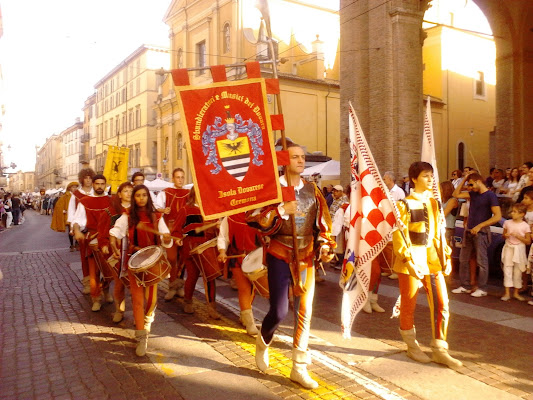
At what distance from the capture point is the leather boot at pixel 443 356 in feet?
15.8

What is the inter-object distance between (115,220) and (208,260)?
129 centimetres

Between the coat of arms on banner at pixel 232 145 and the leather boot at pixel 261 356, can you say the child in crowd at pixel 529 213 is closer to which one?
the leather boot at pixel 261 356

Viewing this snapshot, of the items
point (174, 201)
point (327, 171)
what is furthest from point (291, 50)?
point (174, 201)

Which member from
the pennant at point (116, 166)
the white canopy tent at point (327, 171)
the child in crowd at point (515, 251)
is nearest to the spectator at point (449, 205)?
the child in crowd at point (515, 251)

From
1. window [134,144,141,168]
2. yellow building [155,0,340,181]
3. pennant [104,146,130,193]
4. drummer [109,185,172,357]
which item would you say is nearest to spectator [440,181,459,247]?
drummer [109,185,172,357]

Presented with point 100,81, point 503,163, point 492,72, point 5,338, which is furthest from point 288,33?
point 100,81

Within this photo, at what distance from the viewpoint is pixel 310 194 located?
465 centimetres

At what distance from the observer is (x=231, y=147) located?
4480 mm

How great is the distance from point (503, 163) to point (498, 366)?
17.8 meters

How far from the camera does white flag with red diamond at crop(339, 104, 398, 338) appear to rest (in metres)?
4.74

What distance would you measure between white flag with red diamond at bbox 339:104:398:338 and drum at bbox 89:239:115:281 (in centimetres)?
380

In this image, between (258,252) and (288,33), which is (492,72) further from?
(258,252)

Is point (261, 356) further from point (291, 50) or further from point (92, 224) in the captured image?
point (291, 50)

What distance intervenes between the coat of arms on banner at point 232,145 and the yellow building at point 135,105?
41.2 meters
